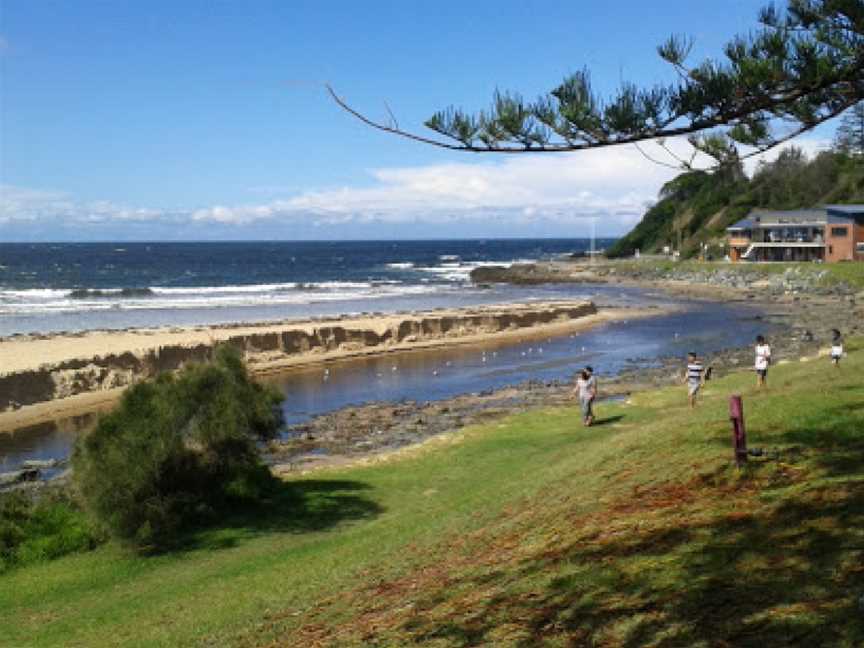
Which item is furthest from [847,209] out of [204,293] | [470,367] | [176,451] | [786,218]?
[176,451]

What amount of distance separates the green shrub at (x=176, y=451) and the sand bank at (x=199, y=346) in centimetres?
885

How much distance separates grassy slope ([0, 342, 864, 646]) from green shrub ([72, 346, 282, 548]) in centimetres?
63

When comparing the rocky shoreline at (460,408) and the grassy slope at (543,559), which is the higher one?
the grassy slope at (543,559)

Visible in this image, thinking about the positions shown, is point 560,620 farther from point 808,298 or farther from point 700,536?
point 808,298

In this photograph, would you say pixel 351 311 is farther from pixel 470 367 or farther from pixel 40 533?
pixel 40 533

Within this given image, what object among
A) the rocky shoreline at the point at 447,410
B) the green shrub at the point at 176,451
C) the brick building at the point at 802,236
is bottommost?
the rocky shoreline at the point at 447,410

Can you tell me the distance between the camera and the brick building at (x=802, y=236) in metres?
83.5

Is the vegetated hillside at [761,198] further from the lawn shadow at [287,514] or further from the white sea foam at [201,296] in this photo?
the lawn shadow at [287,514]

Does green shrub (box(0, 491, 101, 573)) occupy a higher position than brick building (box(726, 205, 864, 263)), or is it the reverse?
brick building (box(726, 205, 864, 263))

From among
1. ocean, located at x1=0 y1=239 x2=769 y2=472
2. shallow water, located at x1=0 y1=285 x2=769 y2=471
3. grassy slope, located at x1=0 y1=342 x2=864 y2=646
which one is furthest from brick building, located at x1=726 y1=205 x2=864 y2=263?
grassy slope, located at x1=0 y1=342 x2=864 y2=646

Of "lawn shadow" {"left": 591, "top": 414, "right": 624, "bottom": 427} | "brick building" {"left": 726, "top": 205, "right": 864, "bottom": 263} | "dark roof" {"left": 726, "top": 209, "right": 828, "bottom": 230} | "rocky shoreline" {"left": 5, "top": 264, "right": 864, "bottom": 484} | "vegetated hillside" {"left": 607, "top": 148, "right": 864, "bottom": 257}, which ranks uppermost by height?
"vegetated hillside" {"left": 607, "top": 148, "right": 864, "bottom": 257}

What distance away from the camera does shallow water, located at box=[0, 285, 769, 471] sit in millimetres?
27394

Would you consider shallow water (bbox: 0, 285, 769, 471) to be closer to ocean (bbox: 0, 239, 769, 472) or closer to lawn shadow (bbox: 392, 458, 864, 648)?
ocean (bbox: 0, 239, 769, 472)

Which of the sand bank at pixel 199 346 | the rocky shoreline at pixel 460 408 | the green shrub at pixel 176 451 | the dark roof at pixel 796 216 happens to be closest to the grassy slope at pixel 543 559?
the green shrub at pixel 176 451
